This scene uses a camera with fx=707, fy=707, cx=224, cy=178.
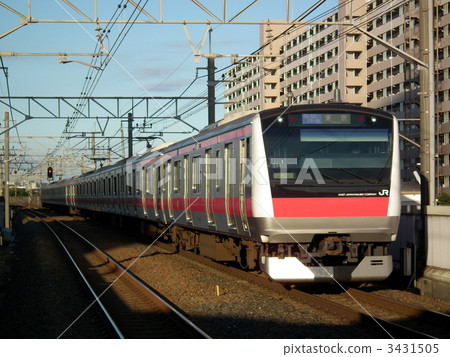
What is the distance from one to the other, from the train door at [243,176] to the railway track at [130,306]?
6.38 ft

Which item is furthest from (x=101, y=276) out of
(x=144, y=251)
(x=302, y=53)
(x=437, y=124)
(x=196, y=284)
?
(x=302, y=53)

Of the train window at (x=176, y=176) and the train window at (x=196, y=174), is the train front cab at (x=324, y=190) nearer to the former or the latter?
the train window at (x=196, y=174)

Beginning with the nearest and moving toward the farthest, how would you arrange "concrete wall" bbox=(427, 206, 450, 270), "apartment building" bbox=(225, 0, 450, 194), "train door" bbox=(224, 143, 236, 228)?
"concrete wall" bbox=(427, 206, 450, 270)
"train door" bbox=(224, 143, 236, 228)
"apartment building" bbox=(225, 0, 450, 194)

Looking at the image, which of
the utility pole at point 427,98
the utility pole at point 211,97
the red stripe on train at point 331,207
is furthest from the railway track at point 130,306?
the utility pole at point 211,97

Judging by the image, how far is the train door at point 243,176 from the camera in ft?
39.0

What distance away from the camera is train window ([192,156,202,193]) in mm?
15344

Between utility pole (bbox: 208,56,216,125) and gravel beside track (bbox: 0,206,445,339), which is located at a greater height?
utility pole (bbox: 208,56,216,125)

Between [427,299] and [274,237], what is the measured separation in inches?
107

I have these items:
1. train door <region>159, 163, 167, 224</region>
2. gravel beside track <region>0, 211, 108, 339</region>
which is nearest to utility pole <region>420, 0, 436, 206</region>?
gravel beside track <region>0, 211, 108, 339</region>

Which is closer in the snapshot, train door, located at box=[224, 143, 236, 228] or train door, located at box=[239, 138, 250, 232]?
train door, located at box=[239, 138, 250, 232]

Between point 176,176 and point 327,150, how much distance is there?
7.27 meters

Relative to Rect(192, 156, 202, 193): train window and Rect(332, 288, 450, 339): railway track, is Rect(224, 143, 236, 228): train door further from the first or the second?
Rect(332, 288, 450, 339): railway track

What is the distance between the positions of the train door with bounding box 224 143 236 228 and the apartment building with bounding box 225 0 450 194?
36311 mm

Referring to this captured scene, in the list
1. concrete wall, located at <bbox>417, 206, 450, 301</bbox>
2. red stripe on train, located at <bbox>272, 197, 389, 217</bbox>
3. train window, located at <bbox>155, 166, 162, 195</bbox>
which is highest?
train window, located at <bbox>155, 166, 162, 195</bbox>
